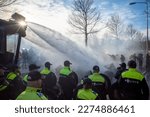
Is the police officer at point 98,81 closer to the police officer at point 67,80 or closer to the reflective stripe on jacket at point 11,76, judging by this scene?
the reflective stripe on jacket at point 11,76

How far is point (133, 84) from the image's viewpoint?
→ 5664 millimetres

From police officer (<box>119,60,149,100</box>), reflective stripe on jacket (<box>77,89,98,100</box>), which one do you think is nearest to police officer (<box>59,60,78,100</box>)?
police officer (<box>119,60,149,100</box>)

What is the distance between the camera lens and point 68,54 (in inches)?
565

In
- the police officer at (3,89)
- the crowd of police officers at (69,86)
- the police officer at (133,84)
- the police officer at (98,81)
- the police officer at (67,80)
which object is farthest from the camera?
the police officer at (67,80)

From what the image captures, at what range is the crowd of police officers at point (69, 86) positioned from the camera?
395 cm

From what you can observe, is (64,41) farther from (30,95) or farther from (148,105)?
(30,95)

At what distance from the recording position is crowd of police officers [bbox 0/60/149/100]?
3.95 metres

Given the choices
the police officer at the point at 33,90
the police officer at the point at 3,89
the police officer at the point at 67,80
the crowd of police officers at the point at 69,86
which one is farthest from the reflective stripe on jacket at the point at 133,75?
the police officer at the point at 67,80

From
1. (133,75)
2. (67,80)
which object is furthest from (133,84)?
(67,80)

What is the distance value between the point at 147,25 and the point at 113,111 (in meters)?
7.76

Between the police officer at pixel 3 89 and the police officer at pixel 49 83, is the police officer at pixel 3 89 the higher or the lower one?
the higher one

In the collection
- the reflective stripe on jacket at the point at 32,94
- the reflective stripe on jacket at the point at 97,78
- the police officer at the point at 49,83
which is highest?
the reflective stripe on jacket at the point at 32,94

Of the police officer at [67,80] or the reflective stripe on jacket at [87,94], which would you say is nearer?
the reflective stripe on jacket at [87,94]

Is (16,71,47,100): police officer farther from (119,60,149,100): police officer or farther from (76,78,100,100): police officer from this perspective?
(119,60,149,100): police officer
